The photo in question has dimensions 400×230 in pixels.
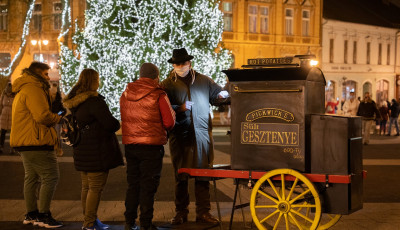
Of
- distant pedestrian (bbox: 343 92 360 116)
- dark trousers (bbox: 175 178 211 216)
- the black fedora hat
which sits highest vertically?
the black fedora hat

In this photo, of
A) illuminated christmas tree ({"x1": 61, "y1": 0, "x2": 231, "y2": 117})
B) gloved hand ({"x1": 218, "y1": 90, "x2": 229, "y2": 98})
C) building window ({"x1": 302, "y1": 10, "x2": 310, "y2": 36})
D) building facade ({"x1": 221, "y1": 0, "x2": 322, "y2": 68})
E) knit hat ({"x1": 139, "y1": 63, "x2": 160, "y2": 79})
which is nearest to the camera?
knit hat ({"x1": 139, "y1": 63, "x2": 160, "y2": 79})

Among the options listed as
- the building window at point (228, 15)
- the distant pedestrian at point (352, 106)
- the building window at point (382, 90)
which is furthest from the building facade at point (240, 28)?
the distant pedestrian at point (352, 106)

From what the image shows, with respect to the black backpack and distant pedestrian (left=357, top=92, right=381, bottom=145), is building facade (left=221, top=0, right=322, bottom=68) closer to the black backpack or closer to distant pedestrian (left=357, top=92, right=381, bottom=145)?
distant pedestrian (left=357, top=92, right=381, bottom=145)

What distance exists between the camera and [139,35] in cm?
1989

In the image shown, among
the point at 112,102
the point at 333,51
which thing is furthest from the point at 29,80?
the point at 333,51

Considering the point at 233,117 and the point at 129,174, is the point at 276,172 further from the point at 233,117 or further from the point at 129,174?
the point at 129,174

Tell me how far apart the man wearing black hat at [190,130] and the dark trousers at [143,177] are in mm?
700

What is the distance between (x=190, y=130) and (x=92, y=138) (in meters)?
1.19

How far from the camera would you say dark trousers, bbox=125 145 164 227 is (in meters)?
5.79

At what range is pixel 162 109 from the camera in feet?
19.1

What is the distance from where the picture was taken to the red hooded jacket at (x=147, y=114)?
5805mm

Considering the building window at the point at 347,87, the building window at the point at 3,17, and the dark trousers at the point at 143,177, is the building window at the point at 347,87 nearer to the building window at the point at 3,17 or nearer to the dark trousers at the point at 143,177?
the building window at the point at 3,17

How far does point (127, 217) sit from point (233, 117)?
1.57 m

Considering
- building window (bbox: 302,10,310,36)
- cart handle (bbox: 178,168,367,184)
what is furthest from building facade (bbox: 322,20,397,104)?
cart handle (bbox: 178,168,367,184)
